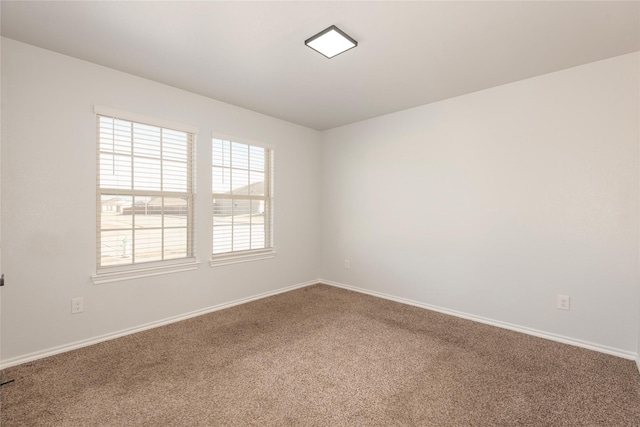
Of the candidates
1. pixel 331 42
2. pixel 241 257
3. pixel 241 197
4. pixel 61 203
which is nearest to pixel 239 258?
pixel 241 257

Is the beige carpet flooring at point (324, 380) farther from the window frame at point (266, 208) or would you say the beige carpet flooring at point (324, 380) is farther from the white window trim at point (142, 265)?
the window frame at point (266, 208)

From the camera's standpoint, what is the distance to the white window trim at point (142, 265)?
2666 millimetres

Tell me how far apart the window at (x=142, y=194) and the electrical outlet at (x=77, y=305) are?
30 cm

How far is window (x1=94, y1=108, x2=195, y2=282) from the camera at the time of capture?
108 inches

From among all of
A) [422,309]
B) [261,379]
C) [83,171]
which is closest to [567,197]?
[422,309]

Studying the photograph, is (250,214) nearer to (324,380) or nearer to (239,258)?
(239,258)

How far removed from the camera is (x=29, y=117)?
7.58ft

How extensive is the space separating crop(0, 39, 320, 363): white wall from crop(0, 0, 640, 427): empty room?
0.02 m

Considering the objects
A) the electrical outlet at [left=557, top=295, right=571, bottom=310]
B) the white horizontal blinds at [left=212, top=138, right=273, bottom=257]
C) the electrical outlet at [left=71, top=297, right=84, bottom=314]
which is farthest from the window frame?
the electrical outlet at [left=557, top=295, right=571, bottom=310]

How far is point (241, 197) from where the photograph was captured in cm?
381

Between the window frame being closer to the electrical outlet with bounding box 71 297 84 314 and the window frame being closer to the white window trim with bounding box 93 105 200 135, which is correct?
the white window trim with bounding box 93 105 200 135

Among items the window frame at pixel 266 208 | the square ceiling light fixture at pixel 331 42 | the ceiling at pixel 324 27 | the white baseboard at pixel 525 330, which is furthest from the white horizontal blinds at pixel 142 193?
the white baseboard at pixel 525 330

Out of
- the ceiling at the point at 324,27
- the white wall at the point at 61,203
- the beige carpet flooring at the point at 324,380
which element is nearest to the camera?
the beige carpet flooring at the point at 324,380

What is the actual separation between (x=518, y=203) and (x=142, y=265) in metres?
3.82
